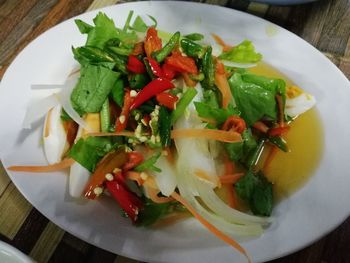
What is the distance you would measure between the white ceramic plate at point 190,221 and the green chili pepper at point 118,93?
28 centimetres

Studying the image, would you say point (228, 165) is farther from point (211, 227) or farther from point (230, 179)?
point (211, 227)

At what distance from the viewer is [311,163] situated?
1367 mm

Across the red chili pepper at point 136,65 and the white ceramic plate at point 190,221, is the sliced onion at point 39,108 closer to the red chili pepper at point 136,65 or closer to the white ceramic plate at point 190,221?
the white ceramic plate at point 190,221

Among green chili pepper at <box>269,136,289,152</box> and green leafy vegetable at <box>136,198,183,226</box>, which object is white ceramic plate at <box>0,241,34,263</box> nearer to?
green leafy vegetable at <box>136,198,183,226</box>

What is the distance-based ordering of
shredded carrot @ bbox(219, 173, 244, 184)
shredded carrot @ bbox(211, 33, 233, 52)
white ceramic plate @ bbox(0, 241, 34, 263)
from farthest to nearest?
shredded carrot @ bbox(211, 33, 233, 52) → shredded carrot @ bbox(219, 173, 244, 184) → white ceramic plate @ bbox(0, 241, 34, 263)

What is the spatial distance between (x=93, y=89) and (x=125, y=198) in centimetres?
40

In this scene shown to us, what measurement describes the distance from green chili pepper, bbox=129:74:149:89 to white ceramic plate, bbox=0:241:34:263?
28.5 inches

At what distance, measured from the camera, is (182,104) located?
133 cm

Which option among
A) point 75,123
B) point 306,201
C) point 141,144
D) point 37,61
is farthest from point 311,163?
point 37,61

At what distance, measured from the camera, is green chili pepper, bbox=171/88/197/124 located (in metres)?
1.33

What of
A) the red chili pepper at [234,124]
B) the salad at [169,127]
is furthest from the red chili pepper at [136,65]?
the red chili pepper at [234,124]

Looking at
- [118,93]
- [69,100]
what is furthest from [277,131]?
[69,100]

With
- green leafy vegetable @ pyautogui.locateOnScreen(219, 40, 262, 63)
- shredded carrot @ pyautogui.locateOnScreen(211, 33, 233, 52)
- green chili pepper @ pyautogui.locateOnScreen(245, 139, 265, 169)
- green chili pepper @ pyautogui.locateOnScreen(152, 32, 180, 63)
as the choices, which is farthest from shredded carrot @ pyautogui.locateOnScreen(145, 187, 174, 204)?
shredded carrot @ pyautogui.locateOnScreen(211, 33, 233, 52)

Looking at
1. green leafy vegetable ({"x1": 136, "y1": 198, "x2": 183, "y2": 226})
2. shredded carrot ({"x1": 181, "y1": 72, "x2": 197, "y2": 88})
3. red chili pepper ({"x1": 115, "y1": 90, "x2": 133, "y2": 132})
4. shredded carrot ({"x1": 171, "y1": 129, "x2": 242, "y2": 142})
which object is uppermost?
shredded carrot ({"x1": 181, "y1": 72, "x2": 197, "y2": 88})
